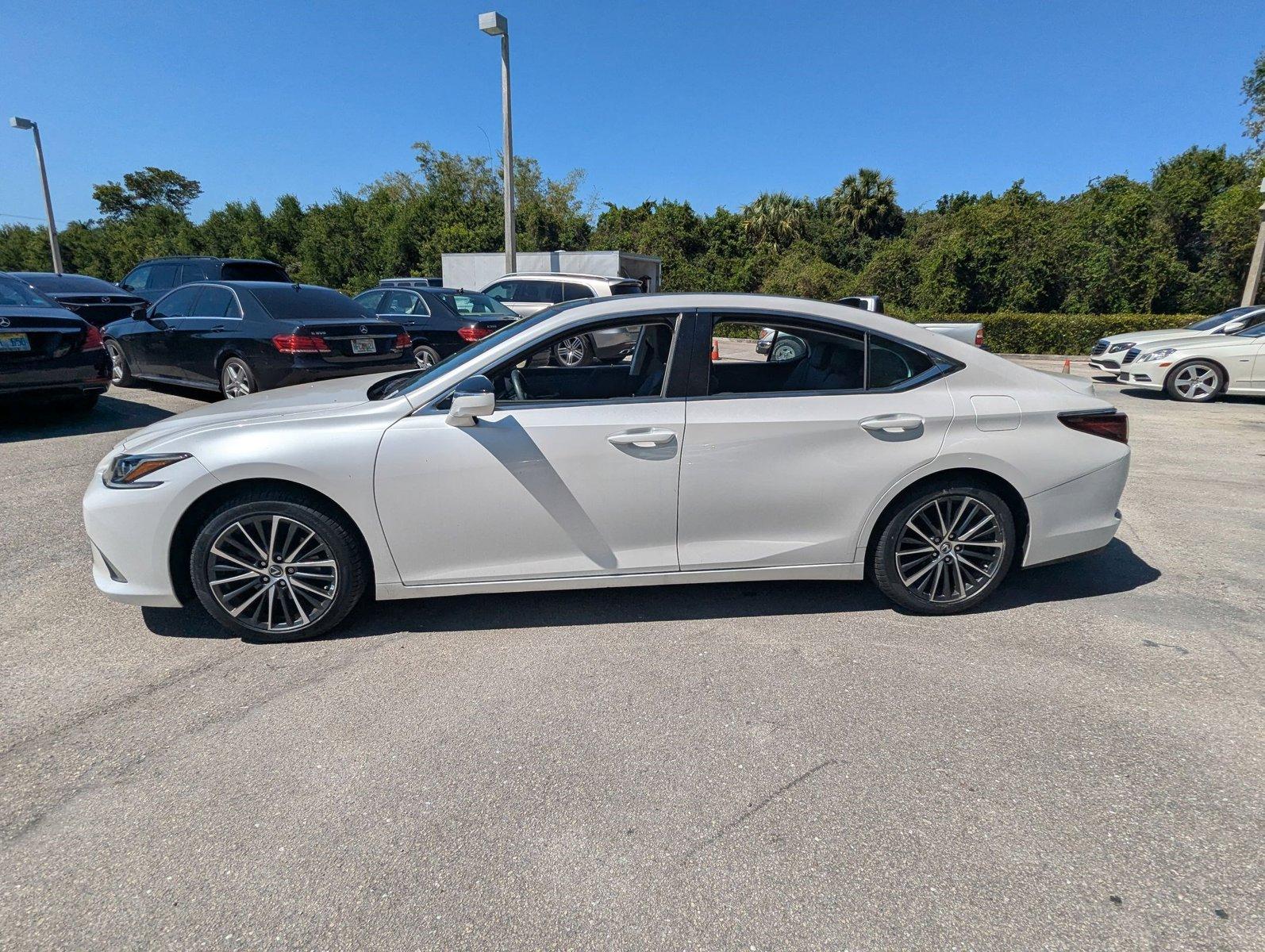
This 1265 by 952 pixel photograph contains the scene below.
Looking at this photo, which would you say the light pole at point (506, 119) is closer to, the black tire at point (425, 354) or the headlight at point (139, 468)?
the black tire at point (425, 354)

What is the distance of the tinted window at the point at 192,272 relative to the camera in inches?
518

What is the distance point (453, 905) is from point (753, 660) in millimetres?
1746

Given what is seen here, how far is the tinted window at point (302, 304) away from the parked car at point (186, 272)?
14.8 feet

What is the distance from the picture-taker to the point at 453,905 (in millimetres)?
2068

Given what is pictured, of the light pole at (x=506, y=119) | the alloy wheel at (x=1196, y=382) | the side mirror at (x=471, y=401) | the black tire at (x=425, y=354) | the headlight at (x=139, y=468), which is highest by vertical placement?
the light pole at (x=506, y=119)

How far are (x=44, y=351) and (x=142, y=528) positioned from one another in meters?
5.59

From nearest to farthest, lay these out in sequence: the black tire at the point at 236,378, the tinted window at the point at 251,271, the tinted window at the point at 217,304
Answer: the black tire at the point at 236,378 < the tinted window at the point at 217,304 < the tinted window at the point at 251,271

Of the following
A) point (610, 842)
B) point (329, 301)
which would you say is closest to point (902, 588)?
point (610, 842)

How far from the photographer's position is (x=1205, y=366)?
11.5 meters

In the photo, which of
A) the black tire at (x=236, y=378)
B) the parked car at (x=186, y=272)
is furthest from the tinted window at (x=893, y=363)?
the parked car at (x=186, y=272)

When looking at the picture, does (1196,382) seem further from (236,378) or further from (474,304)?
(236,378)

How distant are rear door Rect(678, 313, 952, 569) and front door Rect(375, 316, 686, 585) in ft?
0.54

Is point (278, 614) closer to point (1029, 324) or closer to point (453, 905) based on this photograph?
point (453, 905)

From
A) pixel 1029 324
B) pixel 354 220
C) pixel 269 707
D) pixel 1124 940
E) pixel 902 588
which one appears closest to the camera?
pixel 1124 940
